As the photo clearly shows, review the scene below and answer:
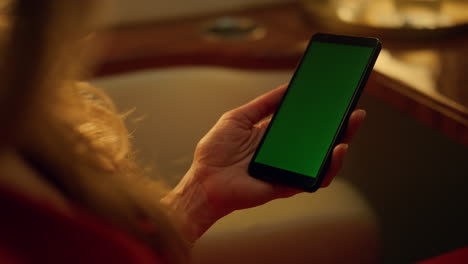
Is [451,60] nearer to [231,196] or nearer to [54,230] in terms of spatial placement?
[231,196]

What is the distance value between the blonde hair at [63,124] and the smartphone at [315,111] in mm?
188

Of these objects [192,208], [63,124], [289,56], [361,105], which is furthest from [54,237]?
[289,56]

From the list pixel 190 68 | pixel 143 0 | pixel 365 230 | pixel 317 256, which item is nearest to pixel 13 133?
pixel 317 256

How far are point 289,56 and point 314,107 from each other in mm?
339

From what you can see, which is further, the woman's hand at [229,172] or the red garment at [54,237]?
the woman's hand at [229,172]

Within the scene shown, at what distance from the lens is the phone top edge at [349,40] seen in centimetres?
52

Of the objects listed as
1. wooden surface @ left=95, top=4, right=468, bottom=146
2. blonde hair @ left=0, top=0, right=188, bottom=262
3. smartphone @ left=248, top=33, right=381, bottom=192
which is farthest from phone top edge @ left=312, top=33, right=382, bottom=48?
blonde hair @ left=0, top=0, right=188, bottom=262

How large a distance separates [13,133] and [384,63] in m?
0.52

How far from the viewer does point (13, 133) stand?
26 cm

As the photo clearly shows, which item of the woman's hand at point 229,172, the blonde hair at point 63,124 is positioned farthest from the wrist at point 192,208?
the blonde hair at point 63,124

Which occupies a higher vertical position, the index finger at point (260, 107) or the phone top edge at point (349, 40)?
the phone top edge at point (349, 40)

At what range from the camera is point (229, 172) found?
1.86ft

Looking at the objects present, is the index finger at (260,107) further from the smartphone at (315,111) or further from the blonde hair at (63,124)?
the blonde hair at (63,124)

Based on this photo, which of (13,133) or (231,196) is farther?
(231,196)
